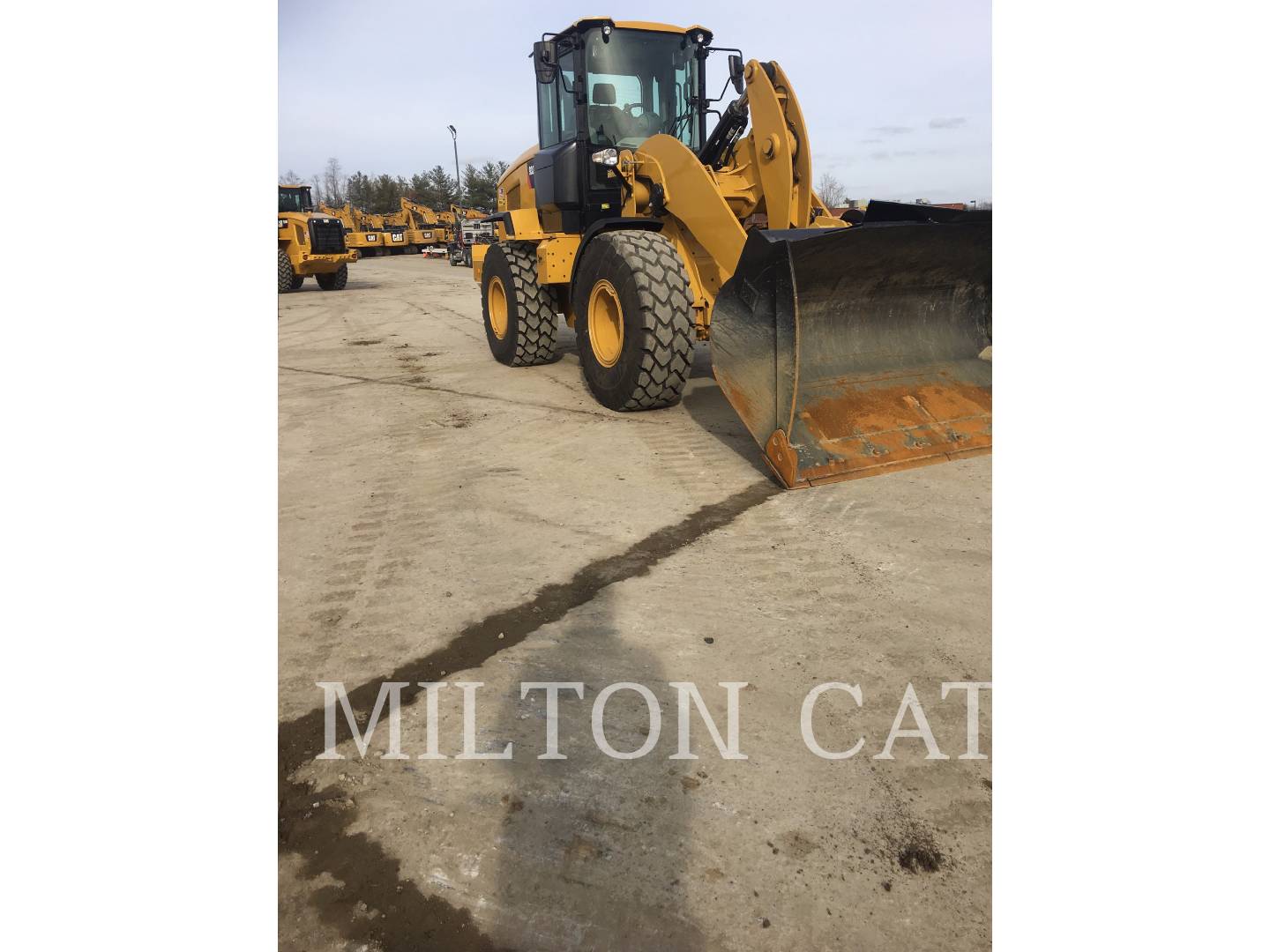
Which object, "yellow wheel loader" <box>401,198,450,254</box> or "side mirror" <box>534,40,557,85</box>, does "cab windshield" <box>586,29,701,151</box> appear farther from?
"yellow wheel loader" <box>401,198,450,254</box>

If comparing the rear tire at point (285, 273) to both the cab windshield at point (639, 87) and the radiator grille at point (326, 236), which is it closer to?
the radiator grille at point (326, 236)

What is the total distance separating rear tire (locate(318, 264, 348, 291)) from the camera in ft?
63.9

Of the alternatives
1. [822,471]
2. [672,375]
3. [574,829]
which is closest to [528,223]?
[672,375]

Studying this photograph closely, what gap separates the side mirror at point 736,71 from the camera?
551cm

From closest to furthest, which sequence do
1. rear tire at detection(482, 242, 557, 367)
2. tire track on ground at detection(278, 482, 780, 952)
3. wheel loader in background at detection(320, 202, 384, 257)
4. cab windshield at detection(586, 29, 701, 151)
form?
tire track on ground at detection(278, 482, 780, 952)
cab windshield at detection(586, 29, 701, 151)
rear tire at detection(482, 242, 557, 367)
wheel loader in background at detection(320, 202, 384, 257)

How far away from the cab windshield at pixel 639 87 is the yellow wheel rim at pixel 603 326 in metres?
1.64

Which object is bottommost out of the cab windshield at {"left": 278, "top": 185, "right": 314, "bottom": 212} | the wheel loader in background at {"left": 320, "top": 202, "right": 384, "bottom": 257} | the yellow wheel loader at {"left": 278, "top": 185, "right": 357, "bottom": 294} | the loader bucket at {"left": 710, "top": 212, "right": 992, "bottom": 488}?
the loader bucket at {"left": 710, "top": 212, "right": 992, "bottom": 488}

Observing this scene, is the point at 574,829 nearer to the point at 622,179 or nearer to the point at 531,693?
the point at 531,693

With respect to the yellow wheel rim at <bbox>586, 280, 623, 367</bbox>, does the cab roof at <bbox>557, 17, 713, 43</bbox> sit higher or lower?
higher

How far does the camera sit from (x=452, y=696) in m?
2.40

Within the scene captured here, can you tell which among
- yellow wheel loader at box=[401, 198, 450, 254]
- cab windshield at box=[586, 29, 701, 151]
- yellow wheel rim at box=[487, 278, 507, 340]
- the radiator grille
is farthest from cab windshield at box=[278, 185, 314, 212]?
cab windshield at box=[586, 29, 701, 151]

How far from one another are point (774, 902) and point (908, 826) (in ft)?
1.33

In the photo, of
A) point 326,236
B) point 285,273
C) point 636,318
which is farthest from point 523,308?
point 285,273

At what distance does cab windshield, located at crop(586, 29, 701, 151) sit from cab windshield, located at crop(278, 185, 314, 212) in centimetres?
1674
